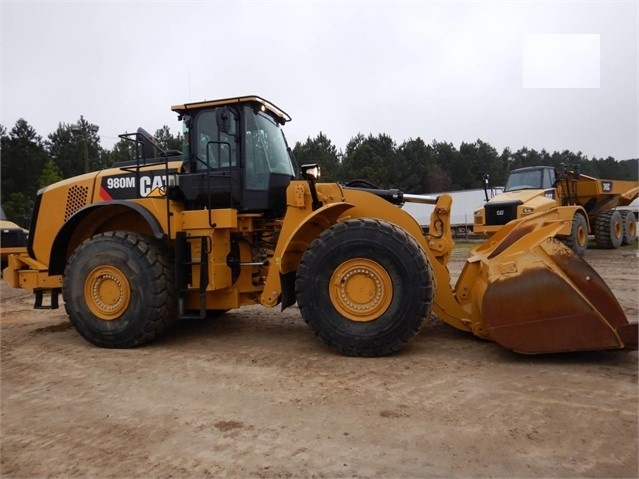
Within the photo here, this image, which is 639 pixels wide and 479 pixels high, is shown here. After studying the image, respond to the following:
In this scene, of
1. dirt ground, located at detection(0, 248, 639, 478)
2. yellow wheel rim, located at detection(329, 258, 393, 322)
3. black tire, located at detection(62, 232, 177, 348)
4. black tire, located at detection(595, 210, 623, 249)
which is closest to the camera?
dirt ground, located at detection(0, 248, 639, 478)

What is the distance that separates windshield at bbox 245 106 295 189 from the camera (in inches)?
213

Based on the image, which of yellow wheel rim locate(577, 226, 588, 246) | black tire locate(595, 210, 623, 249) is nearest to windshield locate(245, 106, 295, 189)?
yellow wheel rim locate(577, 226, 588, 246)

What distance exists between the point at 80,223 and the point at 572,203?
13739 millimetres

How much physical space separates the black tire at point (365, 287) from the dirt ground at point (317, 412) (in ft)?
0.80

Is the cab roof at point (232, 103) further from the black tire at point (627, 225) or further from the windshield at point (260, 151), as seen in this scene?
the black tire at point (627, 225)

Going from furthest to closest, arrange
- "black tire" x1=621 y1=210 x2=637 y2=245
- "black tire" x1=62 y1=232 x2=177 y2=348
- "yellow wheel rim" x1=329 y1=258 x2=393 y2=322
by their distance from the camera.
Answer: "black tire" x1=621 y1=210 x2=637 y2=245, "black tire" x1=62 y1=232 x2=177 y2=348, "yellow wheel rim" x1=329 y1=258 x2=393 y2=322

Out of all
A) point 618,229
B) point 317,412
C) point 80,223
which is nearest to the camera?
point 317,412

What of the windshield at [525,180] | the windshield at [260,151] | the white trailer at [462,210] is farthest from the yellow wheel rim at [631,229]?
the windshield at [260,151]

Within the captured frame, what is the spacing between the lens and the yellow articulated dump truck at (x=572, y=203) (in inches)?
475

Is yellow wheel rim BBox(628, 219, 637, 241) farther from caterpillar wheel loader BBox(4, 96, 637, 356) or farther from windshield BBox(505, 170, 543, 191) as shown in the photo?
caterpillar wheel loader BBox(4, 96, 637, 356)

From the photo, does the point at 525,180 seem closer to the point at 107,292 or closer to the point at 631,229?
the point at 631,229

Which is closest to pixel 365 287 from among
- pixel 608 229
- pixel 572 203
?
pixel 572 203

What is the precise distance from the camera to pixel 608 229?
14.9 m

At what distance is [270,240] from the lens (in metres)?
5.75
